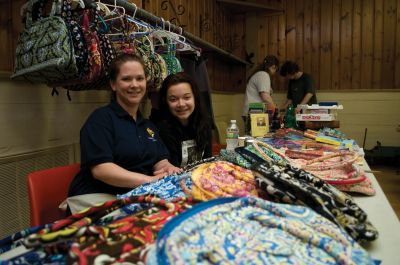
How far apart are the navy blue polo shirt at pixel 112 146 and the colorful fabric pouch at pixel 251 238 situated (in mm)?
837

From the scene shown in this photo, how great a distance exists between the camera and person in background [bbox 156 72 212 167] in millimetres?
1912

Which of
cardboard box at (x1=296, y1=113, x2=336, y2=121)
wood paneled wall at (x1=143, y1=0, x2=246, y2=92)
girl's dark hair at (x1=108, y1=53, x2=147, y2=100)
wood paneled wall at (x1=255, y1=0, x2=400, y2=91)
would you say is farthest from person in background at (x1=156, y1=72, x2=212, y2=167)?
wood paneled wall at (x1=255, y1=0, x2=400, y2=91)

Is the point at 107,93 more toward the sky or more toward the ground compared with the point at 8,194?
more toward the sky

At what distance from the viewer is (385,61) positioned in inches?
220

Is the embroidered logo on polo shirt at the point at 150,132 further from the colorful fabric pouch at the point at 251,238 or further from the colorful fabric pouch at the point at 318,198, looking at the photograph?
the colorful fabric pouch at the point at 251,238

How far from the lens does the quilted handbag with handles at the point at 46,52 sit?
4.85ft

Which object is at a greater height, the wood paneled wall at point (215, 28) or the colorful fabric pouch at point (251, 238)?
the wood paneled wall at point (215, 28)

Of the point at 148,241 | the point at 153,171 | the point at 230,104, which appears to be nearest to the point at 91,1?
the point at 153,171

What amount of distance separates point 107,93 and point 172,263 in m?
2.33

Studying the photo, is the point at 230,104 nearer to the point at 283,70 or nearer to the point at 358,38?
the point at 283,70

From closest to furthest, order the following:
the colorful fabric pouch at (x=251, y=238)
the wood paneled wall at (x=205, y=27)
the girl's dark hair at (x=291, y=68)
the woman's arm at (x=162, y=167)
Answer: the colorful fabric pouch at (x=251, y=238) → the woman's arm at (x=162, y=167) → the wood paneled wall at (x=205, y=27) → the girl's dark hair at (x=291, y=68)

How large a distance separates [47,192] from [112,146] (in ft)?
1.11

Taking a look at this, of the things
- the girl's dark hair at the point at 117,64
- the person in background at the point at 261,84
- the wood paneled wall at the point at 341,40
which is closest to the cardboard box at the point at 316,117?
the person in background at the point at 261,84

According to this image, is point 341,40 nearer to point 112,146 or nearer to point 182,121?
point 182,121
